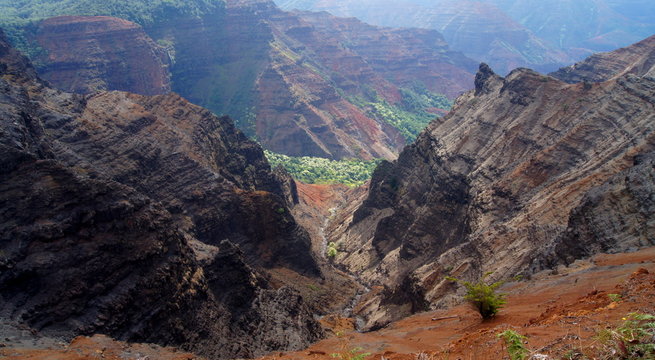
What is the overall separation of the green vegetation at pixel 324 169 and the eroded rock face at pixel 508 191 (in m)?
40.8

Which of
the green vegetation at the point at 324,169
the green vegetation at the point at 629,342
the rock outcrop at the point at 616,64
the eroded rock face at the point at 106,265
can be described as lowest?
the green vegetation at the point at 324,169

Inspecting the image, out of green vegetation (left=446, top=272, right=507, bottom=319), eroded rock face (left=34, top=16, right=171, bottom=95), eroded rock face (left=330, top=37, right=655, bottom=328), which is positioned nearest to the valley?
eroded rock face (left=330, top=37, right=655, bottom=328)

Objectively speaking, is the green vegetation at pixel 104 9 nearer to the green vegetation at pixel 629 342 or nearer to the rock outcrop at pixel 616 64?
the rock outcrop at pixel 616 64

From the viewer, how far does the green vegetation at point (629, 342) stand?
33.1 ft

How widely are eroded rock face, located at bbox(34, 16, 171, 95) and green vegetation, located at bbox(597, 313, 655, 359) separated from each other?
127299mm

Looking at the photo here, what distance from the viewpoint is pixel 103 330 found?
80.5 feet

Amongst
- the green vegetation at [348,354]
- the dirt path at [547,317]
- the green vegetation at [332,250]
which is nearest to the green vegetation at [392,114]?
the green vegetation at [332,250]

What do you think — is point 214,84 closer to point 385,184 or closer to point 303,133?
point 303,133

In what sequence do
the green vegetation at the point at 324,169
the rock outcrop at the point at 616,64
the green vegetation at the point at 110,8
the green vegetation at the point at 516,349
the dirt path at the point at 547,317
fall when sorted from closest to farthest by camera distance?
the green vegetation at the point at 516,349 < the dirt path at the point at 547,317 < the rock outcrop at the point at 616,64 < the green vegetation at the point at 324,169 < the green vegetation at the point at 110,8

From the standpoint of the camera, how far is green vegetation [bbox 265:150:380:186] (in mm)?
122250

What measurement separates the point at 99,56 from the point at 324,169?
2556 inches

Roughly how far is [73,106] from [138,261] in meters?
35.1

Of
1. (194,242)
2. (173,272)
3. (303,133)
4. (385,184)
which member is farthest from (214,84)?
(173,272)

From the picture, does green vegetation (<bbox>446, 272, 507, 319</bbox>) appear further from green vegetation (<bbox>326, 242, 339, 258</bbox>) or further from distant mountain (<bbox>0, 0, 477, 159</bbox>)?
distant mountain (<bbox>0, 0, 477, 159</bbox>)
